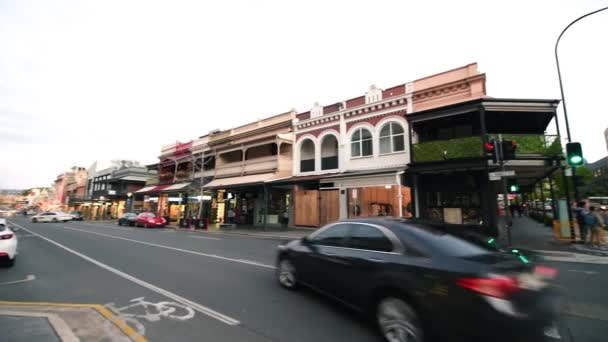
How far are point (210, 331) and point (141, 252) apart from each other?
7.92 metres

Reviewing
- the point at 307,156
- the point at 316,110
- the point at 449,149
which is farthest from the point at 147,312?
the point at 316,110

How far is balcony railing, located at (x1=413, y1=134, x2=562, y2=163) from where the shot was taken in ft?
44.2

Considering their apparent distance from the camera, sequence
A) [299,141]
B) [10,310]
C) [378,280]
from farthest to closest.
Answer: [299,141], [10,310], [378,280]

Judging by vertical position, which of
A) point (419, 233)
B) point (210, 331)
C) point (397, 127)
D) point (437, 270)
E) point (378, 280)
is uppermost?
point (397, 127)

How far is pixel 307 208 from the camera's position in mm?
19719

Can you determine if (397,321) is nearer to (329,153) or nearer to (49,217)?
(329,153)

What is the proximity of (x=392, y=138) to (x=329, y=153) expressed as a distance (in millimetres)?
5163

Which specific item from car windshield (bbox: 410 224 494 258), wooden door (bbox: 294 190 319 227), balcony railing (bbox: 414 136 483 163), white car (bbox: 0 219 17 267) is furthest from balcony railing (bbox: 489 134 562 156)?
white car (bbox: 0 219 17 267)

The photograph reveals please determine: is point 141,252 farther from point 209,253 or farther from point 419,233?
point 419,233

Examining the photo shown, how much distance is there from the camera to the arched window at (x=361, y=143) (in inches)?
733

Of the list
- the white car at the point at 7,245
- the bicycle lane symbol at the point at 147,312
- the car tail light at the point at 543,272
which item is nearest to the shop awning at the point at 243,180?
the white car at the point at 7,245

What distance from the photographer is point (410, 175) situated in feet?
53.6

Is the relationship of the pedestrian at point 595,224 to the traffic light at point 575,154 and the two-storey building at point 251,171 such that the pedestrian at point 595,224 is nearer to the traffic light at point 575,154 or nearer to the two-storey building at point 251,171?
the traffic light at point 575,154

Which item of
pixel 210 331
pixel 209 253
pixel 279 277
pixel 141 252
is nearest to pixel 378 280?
pixel 210 331
